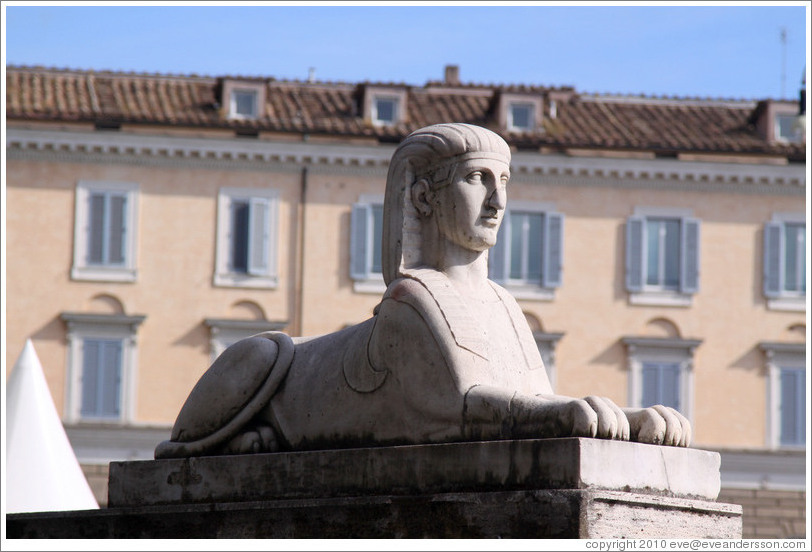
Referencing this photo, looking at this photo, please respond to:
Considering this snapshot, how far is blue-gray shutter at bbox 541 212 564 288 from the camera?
42344 millimetres

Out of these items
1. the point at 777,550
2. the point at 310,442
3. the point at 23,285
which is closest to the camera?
the point at 777,550

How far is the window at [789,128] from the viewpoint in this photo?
144ft

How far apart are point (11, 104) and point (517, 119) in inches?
469

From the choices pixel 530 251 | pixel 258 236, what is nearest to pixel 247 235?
pixel 258 236

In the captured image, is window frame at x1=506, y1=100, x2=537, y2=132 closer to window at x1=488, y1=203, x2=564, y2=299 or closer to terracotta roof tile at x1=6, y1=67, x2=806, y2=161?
terracotta roof tile at x1=6, y1=67, x2=806, y2=161

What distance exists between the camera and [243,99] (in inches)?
1687

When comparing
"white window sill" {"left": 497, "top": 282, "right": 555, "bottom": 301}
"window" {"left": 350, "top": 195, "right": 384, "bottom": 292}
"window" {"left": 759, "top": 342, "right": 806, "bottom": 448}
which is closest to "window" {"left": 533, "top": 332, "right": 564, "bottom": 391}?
"white window sill" {"left": 497, "top": 282, "right": 555, "bottom": 301}

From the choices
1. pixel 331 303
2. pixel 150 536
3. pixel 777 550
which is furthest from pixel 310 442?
pixel 331 303

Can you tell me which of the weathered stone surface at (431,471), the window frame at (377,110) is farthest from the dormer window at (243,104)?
the weathered stone surface at (431,471)

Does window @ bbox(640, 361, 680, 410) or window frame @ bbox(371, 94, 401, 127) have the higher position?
window frame @ bbox(371, 94, 401, 127)

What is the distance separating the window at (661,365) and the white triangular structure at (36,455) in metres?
20.4

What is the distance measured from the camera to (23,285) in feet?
135

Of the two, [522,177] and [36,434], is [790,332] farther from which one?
[36,434]

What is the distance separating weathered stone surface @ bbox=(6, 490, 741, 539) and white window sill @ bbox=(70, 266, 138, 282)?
31.7m
